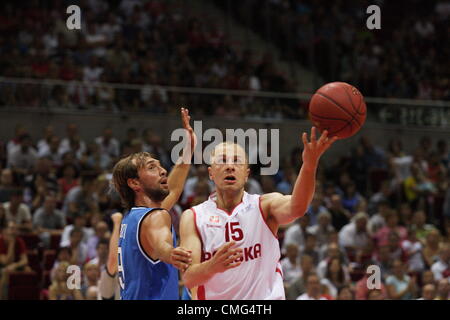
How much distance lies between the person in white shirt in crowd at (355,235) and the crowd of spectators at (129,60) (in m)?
3.50

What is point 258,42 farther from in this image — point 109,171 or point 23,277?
point 23,277

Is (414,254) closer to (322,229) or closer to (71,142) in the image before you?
(322,229)

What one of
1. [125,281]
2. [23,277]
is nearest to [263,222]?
[125,281]

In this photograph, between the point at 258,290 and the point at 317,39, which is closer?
the point at 258,290

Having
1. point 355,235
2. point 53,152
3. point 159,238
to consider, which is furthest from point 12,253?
point 159,238

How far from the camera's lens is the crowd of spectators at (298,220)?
1007cm

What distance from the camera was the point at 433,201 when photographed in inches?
542

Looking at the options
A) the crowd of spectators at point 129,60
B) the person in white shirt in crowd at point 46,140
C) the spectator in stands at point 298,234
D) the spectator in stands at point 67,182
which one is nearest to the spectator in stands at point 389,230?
the spectator in stands at point 298,234

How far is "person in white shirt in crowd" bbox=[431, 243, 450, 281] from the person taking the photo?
10.7 metres

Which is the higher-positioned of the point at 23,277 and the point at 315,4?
the point at 315,4

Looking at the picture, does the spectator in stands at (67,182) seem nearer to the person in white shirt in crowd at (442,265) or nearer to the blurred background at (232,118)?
the blurred background at (232,118)

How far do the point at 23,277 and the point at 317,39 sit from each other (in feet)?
31.7

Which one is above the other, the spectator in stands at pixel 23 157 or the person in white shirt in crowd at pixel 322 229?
the spectator in stands at pixel 23 157

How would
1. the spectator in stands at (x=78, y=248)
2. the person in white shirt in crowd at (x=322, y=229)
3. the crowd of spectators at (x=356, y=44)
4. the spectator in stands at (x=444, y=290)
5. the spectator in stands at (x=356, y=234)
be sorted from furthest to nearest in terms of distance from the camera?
the crowd of spectators at (x=356, y=44)
the spectator in stands at (x=356, y=234)
the person in white shirt in crowd at (x=322, y=229)
the spectator in stands at (x=78, y=248)
the spectator in stands at (x=444, y=290)
